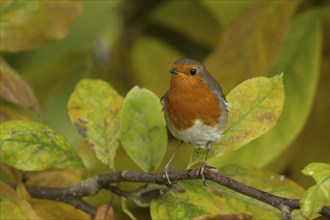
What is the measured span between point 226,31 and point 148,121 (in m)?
0.46

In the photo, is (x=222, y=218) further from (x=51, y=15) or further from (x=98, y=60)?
(x=98, y=60)

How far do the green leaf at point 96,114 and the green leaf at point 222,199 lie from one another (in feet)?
0.55

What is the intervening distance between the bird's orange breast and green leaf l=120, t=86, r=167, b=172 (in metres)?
0.06

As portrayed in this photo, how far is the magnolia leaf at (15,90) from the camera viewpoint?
4.44 ft

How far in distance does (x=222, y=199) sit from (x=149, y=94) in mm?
213

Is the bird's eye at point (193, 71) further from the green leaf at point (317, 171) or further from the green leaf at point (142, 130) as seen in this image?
the green leaf at point (317, 171)

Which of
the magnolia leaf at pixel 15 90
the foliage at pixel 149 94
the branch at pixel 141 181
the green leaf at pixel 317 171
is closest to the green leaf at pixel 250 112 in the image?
the foliage at pixel 149 94

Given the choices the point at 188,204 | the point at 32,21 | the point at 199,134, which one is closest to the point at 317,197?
the point at 188,204

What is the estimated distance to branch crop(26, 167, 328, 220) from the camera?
97 centimetres

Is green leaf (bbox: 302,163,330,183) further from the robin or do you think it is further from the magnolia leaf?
the magnolia leaf

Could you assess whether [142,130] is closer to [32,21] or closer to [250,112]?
[250,112]

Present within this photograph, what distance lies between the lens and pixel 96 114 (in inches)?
50.6

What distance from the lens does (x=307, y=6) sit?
182cm

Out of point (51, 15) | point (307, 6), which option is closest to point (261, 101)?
point (51, 15)
